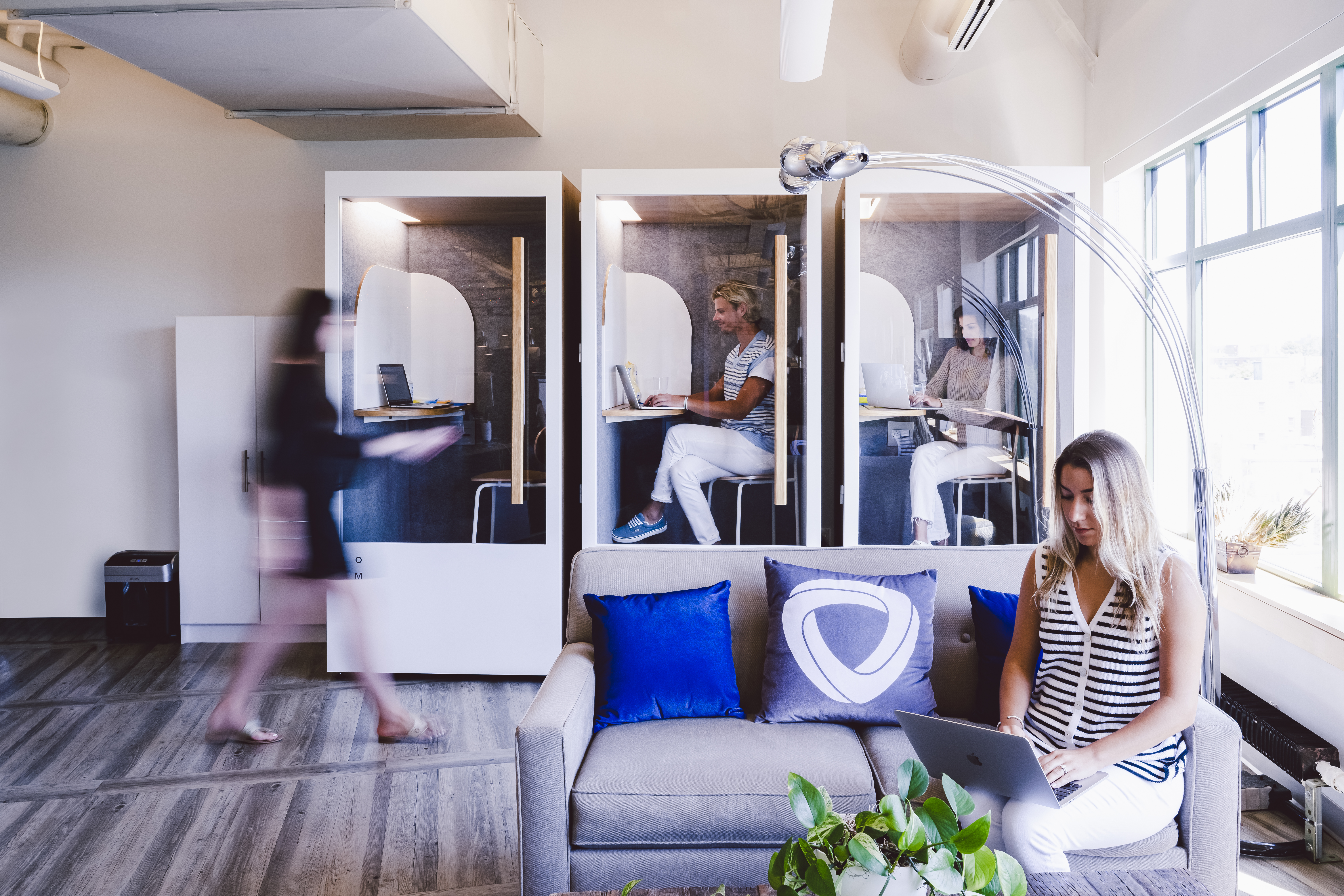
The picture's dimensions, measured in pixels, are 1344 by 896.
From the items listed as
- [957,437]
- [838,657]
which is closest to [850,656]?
[838,657]

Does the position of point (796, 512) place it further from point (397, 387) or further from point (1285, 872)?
point (1285, 872)

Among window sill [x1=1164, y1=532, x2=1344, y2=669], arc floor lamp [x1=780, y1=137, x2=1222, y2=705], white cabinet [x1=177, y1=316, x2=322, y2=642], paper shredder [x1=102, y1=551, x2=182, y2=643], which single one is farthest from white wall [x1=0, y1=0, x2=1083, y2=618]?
window sill [x1=1164, y1=532, x2=1344, y2=669]

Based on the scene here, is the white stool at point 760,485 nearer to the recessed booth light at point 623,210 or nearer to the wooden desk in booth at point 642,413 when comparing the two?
the wooden desk in booth at point 642,413

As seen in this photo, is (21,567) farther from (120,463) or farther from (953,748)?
(953,748)

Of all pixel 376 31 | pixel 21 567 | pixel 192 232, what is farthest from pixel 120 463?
pixel 376 31

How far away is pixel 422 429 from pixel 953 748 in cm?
279

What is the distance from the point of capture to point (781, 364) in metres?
3.48

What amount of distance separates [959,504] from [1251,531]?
1056 millimetres

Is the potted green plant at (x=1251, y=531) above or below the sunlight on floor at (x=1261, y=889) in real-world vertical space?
above

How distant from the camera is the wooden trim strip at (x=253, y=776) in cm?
263

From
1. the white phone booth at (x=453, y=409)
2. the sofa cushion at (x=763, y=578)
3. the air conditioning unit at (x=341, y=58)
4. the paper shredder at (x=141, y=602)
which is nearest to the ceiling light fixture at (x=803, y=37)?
the white phone booth at (x=453, y=409)

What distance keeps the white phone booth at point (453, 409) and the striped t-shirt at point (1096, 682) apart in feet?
7.30

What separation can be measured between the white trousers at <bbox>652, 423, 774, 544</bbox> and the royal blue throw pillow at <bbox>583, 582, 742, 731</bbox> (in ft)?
4.76

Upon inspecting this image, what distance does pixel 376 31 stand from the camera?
292cm
